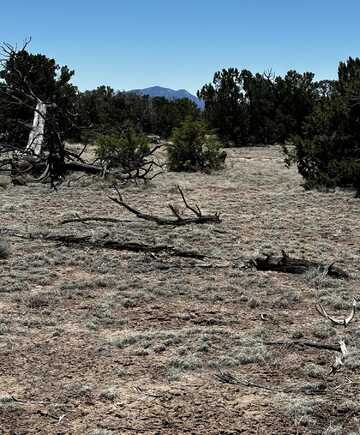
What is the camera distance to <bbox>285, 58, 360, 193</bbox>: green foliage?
17.8 m

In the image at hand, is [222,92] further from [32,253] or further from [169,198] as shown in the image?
[32,253]

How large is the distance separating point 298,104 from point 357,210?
20.9m

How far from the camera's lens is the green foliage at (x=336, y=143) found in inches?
699

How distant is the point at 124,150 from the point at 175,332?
14040 millimetres

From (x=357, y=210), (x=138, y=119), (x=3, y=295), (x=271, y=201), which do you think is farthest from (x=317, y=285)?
(x=138, y=119)

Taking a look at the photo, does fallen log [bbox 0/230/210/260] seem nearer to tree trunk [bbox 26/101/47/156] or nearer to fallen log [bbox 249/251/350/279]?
fallen log [bbox 249/251/350/279]

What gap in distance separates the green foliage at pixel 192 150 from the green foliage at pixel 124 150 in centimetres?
245

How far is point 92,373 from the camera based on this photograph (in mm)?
5816

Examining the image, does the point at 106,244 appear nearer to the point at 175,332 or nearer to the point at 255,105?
the point at 175,332

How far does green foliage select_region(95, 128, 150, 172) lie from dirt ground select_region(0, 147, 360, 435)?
21.8 feet

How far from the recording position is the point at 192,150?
75.4ft

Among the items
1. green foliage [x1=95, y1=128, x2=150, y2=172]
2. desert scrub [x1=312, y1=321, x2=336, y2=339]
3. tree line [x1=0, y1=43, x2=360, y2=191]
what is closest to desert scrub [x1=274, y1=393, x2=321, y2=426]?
desert scrub [x1=312, y1=321, x2=336, y2=339]

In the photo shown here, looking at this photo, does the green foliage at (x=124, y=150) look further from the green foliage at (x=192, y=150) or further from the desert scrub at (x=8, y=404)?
the desert scrub at (x=8, y=404)

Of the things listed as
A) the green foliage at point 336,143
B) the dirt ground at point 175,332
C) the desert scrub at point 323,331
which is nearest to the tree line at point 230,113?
the green foliage at point 336,143
